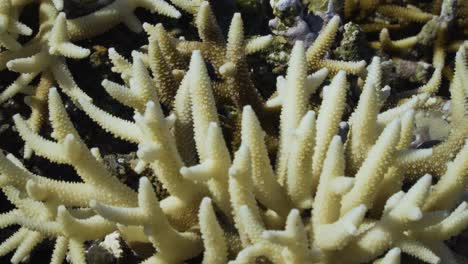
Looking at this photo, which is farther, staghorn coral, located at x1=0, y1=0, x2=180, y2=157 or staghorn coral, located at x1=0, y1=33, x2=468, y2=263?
staghorn coral, located at x1=0, y1=0, x2=180, y2=157

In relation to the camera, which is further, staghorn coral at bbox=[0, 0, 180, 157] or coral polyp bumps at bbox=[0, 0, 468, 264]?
staghorn coral at bbox=[0, 0, 180, 157]

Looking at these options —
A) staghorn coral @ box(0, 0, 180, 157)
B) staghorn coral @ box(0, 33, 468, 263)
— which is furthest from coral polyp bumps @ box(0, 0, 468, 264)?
staghorn coral @ box(0, 0, 180, 157)

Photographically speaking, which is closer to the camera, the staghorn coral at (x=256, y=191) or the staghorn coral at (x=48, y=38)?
the staghorn coral at (x=256, y=191)

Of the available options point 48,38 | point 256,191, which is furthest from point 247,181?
point 48,38

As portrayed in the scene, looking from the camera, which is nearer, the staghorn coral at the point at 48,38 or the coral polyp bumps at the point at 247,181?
the coral polyp bumps at the point at 247,181

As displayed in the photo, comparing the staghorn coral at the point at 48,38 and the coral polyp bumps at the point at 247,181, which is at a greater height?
the staghorn coral at the point at 48,38

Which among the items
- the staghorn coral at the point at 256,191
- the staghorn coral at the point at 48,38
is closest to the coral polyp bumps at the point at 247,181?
the staghorn coral at the point at 256,191

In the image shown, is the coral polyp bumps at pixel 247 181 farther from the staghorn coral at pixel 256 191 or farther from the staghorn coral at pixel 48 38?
the staghorn coral at pixel 48 38

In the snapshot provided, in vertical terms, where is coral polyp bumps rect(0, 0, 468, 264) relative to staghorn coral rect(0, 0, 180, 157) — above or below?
below

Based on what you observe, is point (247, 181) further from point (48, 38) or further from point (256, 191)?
point (48, 38)

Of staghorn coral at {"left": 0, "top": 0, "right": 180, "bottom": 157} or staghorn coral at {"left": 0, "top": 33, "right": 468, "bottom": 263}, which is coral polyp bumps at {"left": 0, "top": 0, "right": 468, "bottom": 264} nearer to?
staghorn coral at {"left": 0, "top": 33, "right": 468, "bottom": 263}
